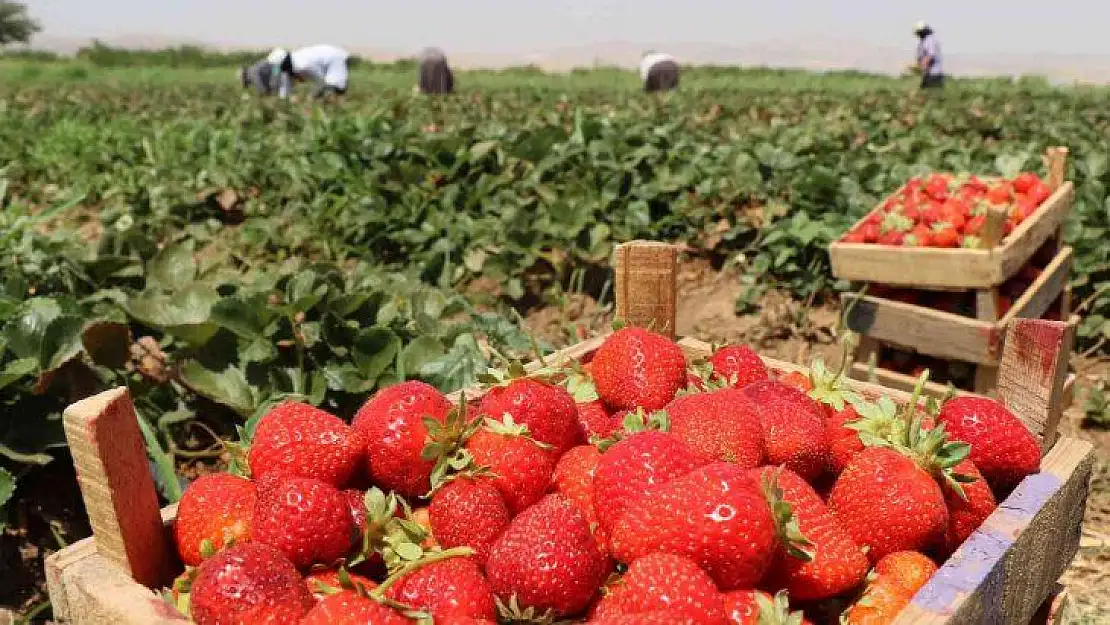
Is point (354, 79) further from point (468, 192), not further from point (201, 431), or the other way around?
point (201, 431)

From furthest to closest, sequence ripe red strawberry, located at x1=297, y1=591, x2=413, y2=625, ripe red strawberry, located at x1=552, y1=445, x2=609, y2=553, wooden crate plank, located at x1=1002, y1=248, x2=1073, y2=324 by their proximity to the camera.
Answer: wooden crate plank, located at x1=1002, y1=248, x2=1073, y2=324 < ripe red strawberry, located at x1=552, y1=445, x2=609, y2=553 < ripe red strawberry, located at x1=297, y1=591, x2=413, y2=625

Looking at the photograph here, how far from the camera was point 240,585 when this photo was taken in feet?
3.87

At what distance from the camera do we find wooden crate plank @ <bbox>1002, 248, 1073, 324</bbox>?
3.88 meters

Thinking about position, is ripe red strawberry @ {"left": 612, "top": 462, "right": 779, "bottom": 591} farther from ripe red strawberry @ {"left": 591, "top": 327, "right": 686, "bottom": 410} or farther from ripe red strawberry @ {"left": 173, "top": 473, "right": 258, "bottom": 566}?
ripe red strawberry @ {"left": 173, "top": 473, "right": 258, "bottom": 566}

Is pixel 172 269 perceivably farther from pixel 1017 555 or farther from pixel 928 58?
pixel 928 58

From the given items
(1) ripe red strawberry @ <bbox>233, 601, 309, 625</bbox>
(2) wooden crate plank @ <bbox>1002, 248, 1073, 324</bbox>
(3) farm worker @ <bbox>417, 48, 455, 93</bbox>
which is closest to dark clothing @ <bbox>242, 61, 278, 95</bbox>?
(3) farm worker @ <bbox>417, 48, 455, 93</bbox>

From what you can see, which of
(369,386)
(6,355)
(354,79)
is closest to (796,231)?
(369,386)

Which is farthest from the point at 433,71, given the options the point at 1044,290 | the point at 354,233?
the point at 1044,290

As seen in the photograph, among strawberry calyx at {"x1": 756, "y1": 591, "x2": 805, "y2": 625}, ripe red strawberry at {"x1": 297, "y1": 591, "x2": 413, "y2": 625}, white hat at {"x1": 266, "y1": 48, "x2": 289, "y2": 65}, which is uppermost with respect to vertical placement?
white hat at {"x1": 266, "y1": 48, "x2": 289, "y2": 65}

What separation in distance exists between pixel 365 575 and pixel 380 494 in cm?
14

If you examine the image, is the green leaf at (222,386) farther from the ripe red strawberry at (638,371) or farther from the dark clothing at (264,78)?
the dark clothing at (264,78)

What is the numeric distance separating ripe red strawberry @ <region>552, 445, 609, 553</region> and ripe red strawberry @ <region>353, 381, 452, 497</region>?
0.72 feet

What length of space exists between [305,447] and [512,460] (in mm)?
327

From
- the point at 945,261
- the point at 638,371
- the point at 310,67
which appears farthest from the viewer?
the point at 310,67
